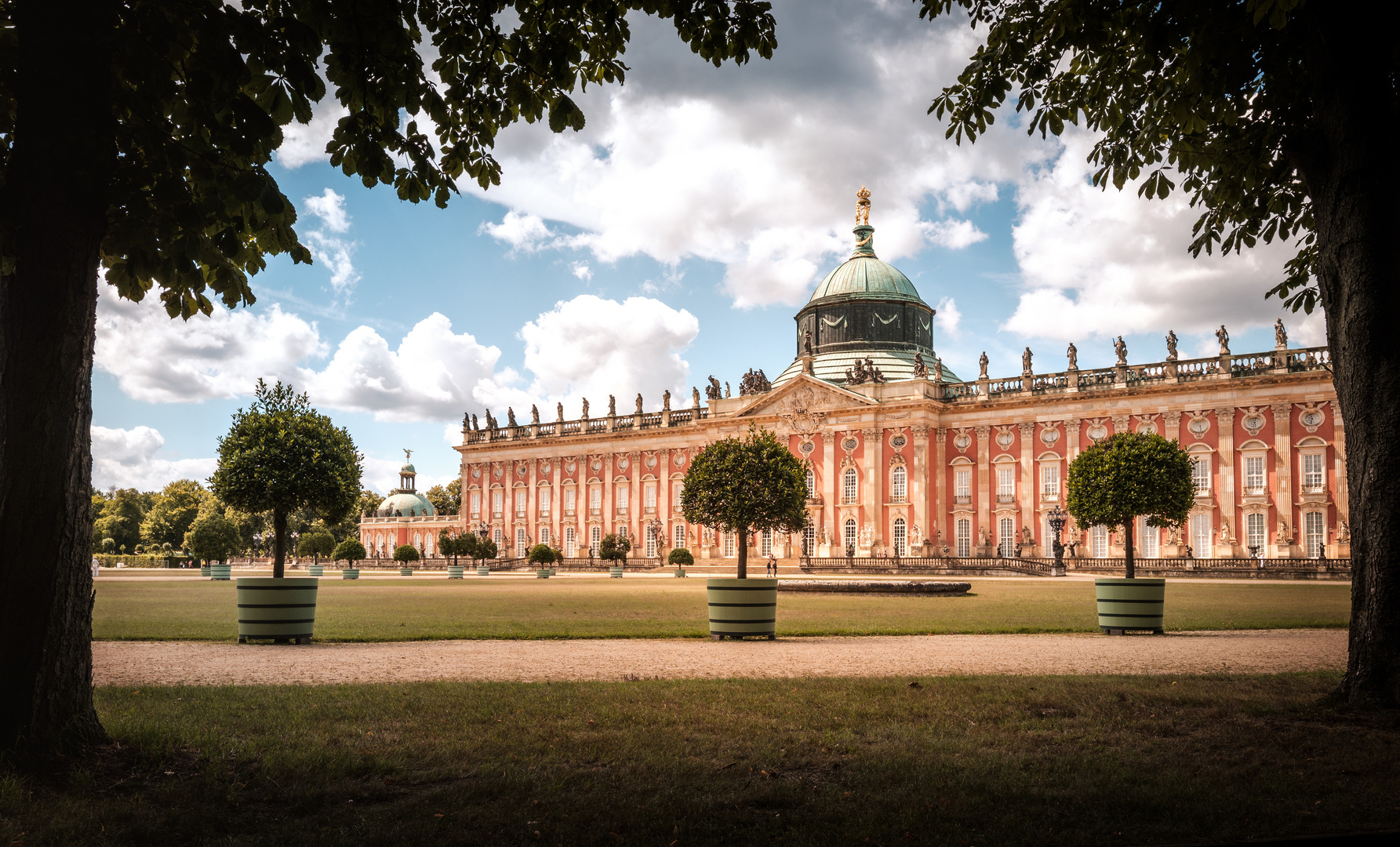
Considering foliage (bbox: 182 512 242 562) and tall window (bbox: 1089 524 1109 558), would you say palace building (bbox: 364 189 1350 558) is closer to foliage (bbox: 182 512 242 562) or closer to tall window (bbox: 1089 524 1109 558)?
tall window (bbox: 1089 524 1109 558)

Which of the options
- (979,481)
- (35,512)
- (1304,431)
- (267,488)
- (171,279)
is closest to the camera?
(35,512)

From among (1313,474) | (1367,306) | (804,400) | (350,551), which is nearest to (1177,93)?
(1367,306)

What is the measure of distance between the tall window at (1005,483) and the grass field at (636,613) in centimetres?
2476

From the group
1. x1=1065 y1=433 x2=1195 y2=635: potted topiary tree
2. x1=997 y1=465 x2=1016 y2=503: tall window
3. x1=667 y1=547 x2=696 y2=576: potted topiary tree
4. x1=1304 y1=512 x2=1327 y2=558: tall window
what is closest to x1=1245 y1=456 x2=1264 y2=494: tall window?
x1=1304 y1=512 x2=1327 y2=558: tall window

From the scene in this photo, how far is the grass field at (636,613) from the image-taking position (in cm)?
1508

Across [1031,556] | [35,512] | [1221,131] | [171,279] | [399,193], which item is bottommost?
[1031,556]

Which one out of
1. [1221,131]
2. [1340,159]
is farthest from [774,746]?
[1221,131]

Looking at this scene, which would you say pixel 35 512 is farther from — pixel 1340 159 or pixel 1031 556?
pixel 1031 556

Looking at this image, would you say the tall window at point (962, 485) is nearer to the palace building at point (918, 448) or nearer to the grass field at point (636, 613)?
the palace building at point (918, 448)

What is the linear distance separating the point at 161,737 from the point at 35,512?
1.67 meters

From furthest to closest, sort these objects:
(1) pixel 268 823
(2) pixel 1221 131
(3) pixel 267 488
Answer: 1. (3) pixel 267 488
2. (2) pixel 1221 131
3. (1) pixel 268 823

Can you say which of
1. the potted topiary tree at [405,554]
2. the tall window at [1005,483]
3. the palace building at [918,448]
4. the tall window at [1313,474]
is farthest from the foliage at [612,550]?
the tall window at [1313,474]

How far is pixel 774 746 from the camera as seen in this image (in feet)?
20.0

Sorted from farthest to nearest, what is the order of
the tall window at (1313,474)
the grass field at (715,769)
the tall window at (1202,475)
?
the tall window at (1202,475)
the tall window at (1313,474)
the grass field at (715,769)
